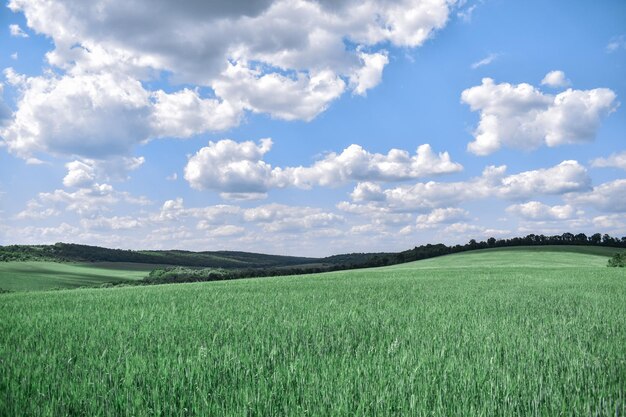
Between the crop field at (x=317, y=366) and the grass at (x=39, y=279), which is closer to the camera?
the crop field at (x=317, y=366)

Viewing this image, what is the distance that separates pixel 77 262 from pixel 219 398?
4443 inches

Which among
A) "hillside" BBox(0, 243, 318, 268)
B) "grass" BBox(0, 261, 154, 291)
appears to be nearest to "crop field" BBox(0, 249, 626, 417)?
"grass" BBox(0, 261, 154, 291)

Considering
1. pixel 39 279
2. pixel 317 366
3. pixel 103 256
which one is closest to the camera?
pixel 317 366

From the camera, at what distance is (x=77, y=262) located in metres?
103

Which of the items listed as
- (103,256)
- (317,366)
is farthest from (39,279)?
(317,366)

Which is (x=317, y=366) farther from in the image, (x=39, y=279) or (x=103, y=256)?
(x=103, y=256)

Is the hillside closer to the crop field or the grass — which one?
the grass

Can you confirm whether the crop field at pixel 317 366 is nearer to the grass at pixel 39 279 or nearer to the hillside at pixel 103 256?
the grass at pixel 39 279

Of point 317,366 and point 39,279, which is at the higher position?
point 317,366

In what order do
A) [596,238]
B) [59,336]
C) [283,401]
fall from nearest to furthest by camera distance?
[283,401]
[59,336]
[596,238]

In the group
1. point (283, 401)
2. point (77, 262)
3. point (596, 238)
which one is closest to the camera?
point (283, 401)

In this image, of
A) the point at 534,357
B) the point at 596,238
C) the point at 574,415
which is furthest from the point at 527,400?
the point at 596,238

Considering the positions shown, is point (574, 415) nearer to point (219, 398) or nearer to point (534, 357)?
point (534, 357)

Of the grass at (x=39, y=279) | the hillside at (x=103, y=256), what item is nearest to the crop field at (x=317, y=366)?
the grass at (x=39, y=279)
